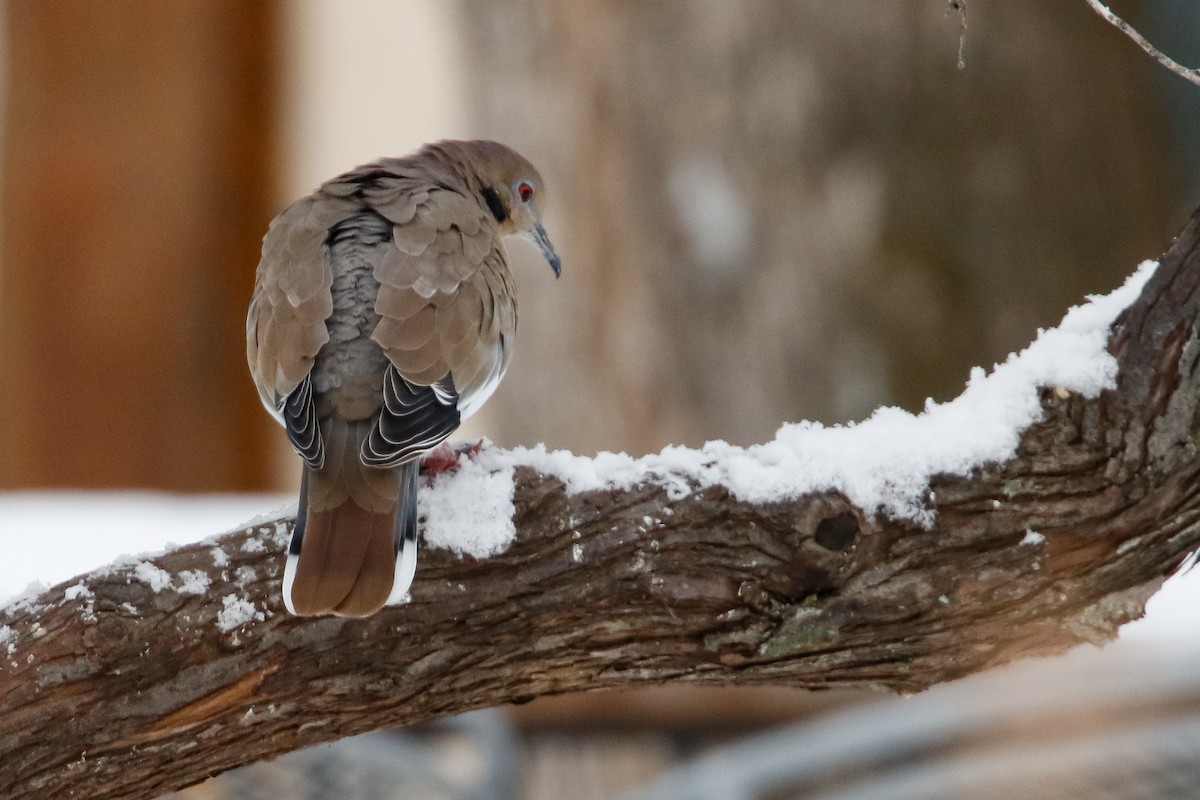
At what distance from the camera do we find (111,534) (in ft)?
18.5

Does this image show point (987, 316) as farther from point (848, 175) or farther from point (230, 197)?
point (230, 197)

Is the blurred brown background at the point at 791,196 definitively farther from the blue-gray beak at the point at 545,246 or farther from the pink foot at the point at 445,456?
the pink foot at the point at 445,456

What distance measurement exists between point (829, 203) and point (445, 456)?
3.35m

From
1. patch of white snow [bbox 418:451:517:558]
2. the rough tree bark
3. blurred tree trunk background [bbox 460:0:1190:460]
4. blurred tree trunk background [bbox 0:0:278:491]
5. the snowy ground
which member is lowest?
the rough tree bark

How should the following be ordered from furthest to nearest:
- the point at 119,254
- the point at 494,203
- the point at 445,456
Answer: the point at 119,254 < the point at 494,203 < the point at 445,456

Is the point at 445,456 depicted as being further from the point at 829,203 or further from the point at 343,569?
the point at 829,203

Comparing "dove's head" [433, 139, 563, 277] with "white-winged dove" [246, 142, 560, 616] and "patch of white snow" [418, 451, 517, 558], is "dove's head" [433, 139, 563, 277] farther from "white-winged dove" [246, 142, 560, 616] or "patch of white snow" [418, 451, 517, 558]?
"patch of white snow" [418, 451, 517, 558]

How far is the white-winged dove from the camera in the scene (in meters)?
2.69

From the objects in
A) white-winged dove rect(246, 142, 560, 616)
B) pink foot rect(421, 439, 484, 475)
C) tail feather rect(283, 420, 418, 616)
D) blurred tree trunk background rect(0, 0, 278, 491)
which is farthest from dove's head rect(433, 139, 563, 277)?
blurred tree trunk background rect(0, 0, 278, 491)

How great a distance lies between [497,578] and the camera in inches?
106

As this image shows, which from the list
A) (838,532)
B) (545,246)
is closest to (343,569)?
(838,532)

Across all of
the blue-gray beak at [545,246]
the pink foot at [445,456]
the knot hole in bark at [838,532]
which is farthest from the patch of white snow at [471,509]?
the blue-gray beak at [545,246]

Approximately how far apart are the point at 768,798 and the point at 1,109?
585 cm

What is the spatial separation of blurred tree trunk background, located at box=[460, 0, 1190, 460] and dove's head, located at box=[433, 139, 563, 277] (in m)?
1.60
